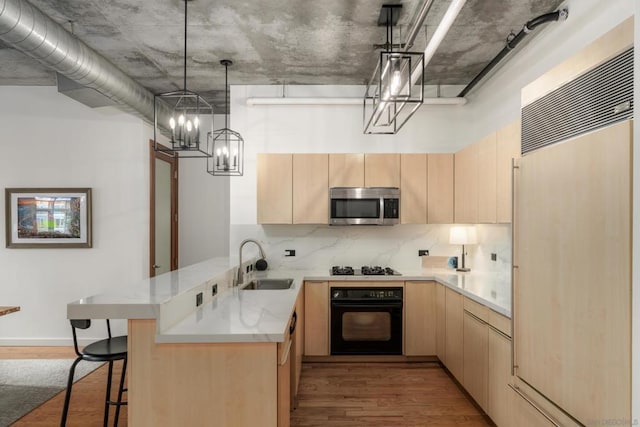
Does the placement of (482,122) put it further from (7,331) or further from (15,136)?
(7,331)

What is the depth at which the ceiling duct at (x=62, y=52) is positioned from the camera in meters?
2.49

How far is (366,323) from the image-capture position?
390cm

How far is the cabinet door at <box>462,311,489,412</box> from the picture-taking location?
108 inches

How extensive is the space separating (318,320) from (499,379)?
1.85m

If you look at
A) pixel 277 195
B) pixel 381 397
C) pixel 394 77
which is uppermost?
pixel 394 77

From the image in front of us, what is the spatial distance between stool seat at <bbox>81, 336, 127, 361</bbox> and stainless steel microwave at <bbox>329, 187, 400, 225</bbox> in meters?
2.31

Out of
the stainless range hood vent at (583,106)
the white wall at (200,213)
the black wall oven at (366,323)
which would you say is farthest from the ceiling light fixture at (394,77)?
the white wall at (200,213)

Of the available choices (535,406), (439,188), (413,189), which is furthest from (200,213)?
(535,406)

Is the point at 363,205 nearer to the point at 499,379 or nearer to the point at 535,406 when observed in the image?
the point at 499,379

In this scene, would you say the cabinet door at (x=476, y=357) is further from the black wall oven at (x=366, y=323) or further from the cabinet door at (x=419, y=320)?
the black wall oven at (x=366, y=323)

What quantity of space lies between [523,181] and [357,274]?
246 centimetres

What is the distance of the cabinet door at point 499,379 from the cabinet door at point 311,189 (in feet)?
6.87

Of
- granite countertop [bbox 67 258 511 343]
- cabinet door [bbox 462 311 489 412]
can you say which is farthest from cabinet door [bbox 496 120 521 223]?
cabinet door [bbox 462 311 489 412]

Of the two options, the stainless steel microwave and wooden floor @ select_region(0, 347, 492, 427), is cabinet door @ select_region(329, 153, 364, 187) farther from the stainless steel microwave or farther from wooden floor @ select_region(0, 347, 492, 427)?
wooden floor @ select_region(0, 347, 492, 427)
